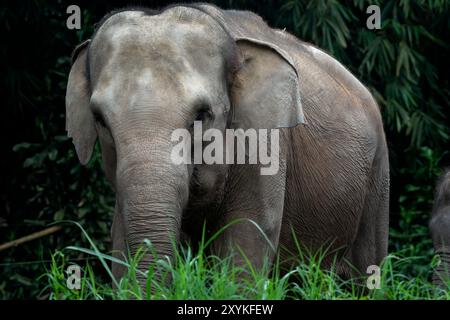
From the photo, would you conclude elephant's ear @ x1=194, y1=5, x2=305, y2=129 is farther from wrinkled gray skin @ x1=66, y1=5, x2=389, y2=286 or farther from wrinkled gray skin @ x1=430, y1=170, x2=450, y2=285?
wrinkled gray skin @ x1=430, y1=170, x2=450, y2=285

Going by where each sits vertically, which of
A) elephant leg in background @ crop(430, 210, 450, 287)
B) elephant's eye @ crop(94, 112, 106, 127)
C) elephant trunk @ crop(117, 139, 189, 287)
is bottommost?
elephant leg in background @ crop(430, 210, 450, 287)

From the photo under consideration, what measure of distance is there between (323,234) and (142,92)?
6.57ft

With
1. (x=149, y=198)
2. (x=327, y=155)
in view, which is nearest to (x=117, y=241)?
(x=149, y=198)

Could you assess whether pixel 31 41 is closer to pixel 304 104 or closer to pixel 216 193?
pixel 304 104

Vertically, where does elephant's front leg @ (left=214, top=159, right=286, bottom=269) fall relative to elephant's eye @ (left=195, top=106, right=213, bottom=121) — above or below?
below

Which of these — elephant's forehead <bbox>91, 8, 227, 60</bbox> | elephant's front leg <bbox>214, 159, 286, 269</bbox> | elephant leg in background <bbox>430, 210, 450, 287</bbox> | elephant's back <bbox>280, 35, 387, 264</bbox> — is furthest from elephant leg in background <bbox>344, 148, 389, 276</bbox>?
elephant's forehead <bbox>91, 8, 227, 60</bbox>

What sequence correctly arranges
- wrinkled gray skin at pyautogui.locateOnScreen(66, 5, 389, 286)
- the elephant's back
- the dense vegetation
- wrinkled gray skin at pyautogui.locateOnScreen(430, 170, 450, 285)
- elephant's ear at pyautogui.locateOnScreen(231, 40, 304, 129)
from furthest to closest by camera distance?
the dense vegetation < wrinkled gray skin at pyautogui.locateOnScreen(430, 170, 450, 285) < the elephant's back < elephant's ear at pyautogui.locateOnScreen(231, 40, 304, 129) < wrinkled gray skin at pyautogui.locateOnScreen(66, 5, 389, 286)

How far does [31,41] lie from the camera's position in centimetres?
1101

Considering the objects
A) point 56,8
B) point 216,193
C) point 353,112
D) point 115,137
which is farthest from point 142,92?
point 56,8

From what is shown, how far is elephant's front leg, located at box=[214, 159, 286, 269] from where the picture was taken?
6.26 metres

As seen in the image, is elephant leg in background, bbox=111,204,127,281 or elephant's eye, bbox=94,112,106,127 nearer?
elephant's eye, bbox=94,112,106,127

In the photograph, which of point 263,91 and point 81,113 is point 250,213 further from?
point 81,113

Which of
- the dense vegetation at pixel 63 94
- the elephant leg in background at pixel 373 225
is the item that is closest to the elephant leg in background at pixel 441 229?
the elephant leg in background at pixel 373 225

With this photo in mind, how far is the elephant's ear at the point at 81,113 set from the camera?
251 inches
